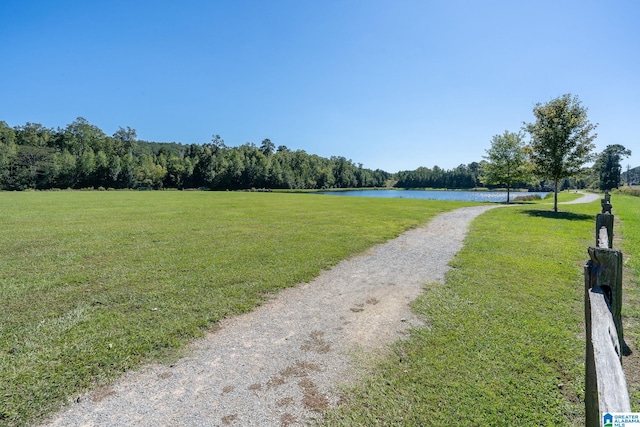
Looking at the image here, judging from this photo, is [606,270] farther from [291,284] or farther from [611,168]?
[611,168]

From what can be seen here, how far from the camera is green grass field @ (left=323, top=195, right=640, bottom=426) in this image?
3059 millimetres

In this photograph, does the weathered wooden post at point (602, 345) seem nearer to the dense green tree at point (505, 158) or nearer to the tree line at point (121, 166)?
the dense green tree at point (505, 158)

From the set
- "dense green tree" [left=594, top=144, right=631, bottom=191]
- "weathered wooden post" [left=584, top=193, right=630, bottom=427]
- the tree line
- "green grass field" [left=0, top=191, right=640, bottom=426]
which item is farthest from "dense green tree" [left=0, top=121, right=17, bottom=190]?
"dense green tree" [left=594, top=144, right=631, bottom=191]

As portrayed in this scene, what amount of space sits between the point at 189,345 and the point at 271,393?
1.68 m

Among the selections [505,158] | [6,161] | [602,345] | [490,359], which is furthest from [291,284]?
[6,161]

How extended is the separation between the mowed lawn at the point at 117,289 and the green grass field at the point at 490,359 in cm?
296

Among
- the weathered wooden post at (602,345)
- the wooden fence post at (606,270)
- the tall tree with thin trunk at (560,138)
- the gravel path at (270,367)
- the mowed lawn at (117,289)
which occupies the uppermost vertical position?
the tall tree with thin trunk at (560,138)

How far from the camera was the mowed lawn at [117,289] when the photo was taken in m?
3.71

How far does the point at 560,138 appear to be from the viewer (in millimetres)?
19906

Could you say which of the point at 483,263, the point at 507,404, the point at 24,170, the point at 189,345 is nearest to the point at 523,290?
the point at 483,263

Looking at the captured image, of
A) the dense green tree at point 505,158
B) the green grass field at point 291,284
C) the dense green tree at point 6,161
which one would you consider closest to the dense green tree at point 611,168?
the dense green tree at point 505,158

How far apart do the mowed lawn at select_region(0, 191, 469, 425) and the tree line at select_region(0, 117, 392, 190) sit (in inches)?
3378

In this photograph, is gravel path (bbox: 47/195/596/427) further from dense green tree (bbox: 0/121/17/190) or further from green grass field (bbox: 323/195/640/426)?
dense green tree (bbox: 0/121/17/190)

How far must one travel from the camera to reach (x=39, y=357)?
12.9 ft
